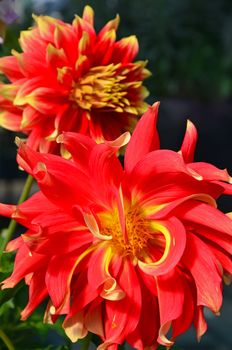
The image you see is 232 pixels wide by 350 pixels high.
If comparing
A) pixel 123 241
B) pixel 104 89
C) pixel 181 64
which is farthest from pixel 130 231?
pixel 181 64

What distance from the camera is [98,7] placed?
345cm

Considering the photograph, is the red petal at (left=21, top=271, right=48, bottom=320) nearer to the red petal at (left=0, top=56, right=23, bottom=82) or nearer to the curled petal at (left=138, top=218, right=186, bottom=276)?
the curled petal at (left=138, top=218, right=186, bottom=276)

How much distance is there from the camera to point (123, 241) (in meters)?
0.46

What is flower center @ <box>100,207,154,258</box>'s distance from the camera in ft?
1.52

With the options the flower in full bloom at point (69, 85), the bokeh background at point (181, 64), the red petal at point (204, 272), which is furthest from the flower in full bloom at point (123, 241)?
the bokeh background at point (181, 64)

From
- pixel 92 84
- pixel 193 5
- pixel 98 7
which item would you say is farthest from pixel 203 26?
pixel 92 84

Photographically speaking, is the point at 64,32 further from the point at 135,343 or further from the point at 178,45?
the point at 178,45

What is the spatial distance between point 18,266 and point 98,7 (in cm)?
312

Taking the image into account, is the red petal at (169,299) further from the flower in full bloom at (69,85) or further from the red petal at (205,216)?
the flower in full bloom at (69,85)

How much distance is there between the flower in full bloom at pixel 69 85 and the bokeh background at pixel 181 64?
1985 millimetres

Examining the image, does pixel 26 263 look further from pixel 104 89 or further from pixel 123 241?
pixel 104 89

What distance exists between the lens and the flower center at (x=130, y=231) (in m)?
0.46

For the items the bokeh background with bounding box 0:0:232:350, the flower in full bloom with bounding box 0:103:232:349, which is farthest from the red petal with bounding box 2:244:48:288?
the bokeh background with bounding box 0:0:232:350

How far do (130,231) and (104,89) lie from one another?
18 centimetres
